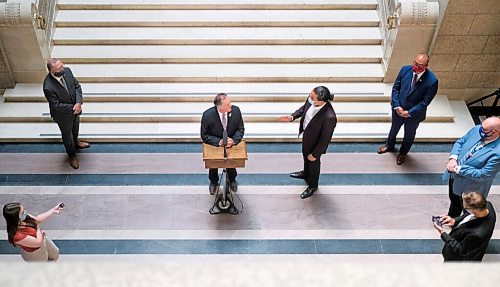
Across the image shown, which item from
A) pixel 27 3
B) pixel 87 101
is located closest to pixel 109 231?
pixel 87 101

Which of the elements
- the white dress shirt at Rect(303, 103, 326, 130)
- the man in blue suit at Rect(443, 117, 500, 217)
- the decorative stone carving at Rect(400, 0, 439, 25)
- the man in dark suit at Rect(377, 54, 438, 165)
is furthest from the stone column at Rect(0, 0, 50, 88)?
the man in blue suit at Rect(443, 117, 500, 217)

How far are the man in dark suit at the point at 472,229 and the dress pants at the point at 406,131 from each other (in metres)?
2.04

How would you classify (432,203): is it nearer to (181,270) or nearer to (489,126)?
(489,126)

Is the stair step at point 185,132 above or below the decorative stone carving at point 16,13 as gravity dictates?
below

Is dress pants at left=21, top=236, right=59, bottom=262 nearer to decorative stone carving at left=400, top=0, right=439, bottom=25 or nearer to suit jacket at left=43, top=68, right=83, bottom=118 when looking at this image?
suit jacket at left=43, top=68, right=83, bottom=118

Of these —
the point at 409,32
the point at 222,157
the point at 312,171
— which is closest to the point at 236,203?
the point at 312,171

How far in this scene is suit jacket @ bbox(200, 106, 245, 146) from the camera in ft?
18.9

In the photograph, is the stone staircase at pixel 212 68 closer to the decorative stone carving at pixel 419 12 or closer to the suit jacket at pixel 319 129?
the decorative stone carving at pixel 419 12

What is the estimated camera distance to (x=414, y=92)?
637 centimetres

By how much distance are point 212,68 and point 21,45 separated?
2631 millimetres

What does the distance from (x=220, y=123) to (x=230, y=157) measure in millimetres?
384

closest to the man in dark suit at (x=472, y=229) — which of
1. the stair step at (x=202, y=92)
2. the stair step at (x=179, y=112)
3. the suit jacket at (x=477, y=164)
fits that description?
the suit jacket at (x=477, y=164)

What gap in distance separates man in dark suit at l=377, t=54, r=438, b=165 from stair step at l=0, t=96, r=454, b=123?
0.89 metres

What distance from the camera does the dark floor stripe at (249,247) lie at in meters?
6.20
